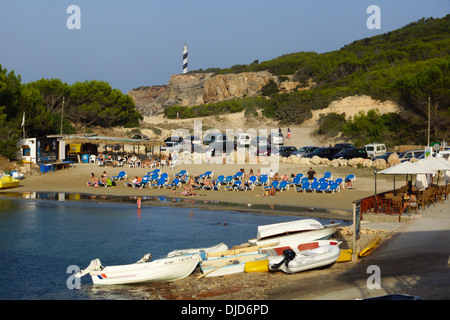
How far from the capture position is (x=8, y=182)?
29.5m

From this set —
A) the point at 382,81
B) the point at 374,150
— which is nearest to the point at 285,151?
the point at 374,150

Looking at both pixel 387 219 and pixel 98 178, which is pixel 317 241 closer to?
pixel 387 219

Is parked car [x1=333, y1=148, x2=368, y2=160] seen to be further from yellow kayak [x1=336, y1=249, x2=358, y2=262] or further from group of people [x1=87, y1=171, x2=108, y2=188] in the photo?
yellow kayak [x1=336, y1=249, x2=358, y2=262]

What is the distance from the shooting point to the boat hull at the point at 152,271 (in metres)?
12.4

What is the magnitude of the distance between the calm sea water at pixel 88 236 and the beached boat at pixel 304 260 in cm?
347

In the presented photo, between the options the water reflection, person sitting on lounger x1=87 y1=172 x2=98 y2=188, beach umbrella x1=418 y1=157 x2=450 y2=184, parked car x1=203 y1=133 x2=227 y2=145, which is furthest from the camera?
parked car x1=203 y1=133 x2=227 y2=145

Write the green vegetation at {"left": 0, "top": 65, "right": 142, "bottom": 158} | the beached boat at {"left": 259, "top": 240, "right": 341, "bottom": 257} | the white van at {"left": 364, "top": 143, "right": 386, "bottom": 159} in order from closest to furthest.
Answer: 1. the beached boat at {"left": 259, "top": 240, "right": 341, "bottom": 257}
2. the white van at {"left": 364, "top": 143, "right": 386, "bottom": 159}
3. the green vegetation at {"left": 0, "top": 65, "right": 142, "bottom": 158}

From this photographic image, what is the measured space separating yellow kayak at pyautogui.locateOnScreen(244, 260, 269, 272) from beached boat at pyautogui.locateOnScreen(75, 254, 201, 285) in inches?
49.2

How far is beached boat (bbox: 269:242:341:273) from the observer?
1149cm

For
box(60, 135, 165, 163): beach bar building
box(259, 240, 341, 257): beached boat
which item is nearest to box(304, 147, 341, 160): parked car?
box(60, 135, 165, 163): beach bar building

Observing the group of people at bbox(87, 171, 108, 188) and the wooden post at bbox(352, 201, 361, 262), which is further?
the group of people at bbox(87, 171, 108, 188)

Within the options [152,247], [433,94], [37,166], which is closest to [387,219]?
[152,247]

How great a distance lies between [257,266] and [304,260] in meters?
1.23

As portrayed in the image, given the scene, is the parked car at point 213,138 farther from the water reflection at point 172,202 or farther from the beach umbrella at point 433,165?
the beach umbrella at point 433,165
